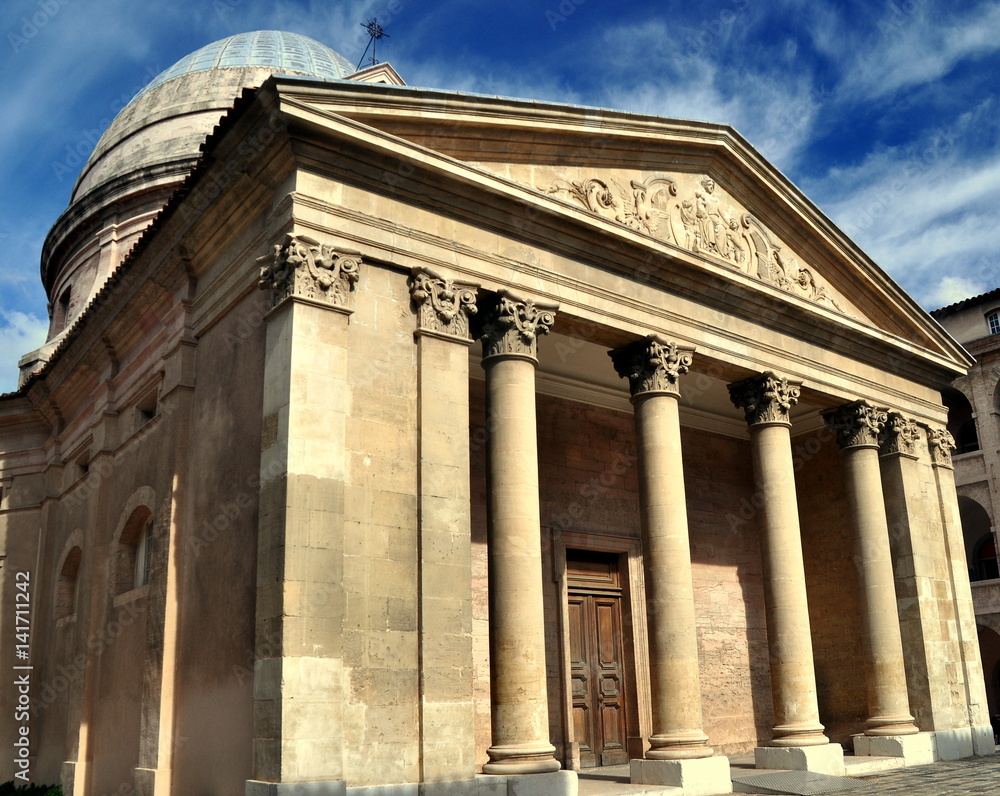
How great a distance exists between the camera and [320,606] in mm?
9906

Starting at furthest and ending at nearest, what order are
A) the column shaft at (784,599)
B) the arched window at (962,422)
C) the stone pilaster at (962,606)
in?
the arched window at (962,422) < the stone pilaster at (962,606) < the column shaft at (784,599)

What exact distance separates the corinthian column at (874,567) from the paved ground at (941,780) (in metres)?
0.98

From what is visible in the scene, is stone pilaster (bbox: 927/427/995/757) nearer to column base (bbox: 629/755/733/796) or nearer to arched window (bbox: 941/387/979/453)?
column base (bbox: 629/755/733/796)

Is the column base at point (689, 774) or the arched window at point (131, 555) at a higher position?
the arched window at point (131, 555)

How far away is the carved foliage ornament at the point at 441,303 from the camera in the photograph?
11.7 m

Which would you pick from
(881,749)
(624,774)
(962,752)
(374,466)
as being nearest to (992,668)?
(962,752)

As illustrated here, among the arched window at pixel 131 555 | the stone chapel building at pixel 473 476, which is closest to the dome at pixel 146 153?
the stone chapel building at pixel 473 476

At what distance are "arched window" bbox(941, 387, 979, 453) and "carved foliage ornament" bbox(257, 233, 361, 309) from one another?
987 inches

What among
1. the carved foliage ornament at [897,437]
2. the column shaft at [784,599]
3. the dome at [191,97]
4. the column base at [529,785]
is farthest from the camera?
the dome at [191,97]

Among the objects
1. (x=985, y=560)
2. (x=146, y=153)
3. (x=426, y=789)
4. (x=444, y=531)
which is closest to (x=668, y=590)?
(x=444, y=531)

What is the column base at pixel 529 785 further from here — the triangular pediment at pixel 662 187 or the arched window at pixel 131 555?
the arched window at pixel 131 555

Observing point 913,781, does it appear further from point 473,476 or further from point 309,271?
point 309,271

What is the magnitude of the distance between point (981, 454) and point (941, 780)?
58.5 ft

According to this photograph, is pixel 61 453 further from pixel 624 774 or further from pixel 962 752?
pixel 962 752
